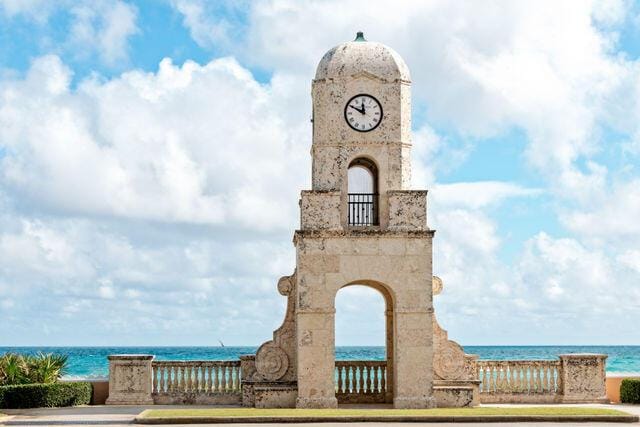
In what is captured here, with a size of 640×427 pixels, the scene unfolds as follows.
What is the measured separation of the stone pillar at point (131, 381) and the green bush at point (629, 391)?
1176 cm

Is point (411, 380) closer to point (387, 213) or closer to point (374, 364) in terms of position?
point (374, 364)

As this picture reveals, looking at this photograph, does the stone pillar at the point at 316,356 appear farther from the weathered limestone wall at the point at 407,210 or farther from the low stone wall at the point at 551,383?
the low stone wall at the point at 551,383

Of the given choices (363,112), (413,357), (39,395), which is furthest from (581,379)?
(39,395)

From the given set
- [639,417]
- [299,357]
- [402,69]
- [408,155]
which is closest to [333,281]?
[299,357]

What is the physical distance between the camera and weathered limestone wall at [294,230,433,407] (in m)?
26.0

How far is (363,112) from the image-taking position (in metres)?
27.0

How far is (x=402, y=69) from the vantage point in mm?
27266

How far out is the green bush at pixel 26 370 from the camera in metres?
27.5

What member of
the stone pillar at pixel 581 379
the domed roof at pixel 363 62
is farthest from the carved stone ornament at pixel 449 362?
the domed roof at pixel 363 62

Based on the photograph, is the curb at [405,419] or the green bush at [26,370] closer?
the curb at [405,419]

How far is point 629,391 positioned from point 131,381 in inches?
487

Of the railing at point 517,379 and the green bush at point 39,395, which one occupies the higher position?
the railing at point 517,379

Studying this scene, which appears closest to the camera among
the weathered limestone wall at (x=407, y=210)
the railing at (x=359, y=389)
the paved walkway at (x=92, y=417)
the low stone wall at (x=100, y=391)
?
the paved walkway at (x=92, y=417)

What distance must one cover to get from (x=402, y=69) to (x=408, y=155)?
2098mm
